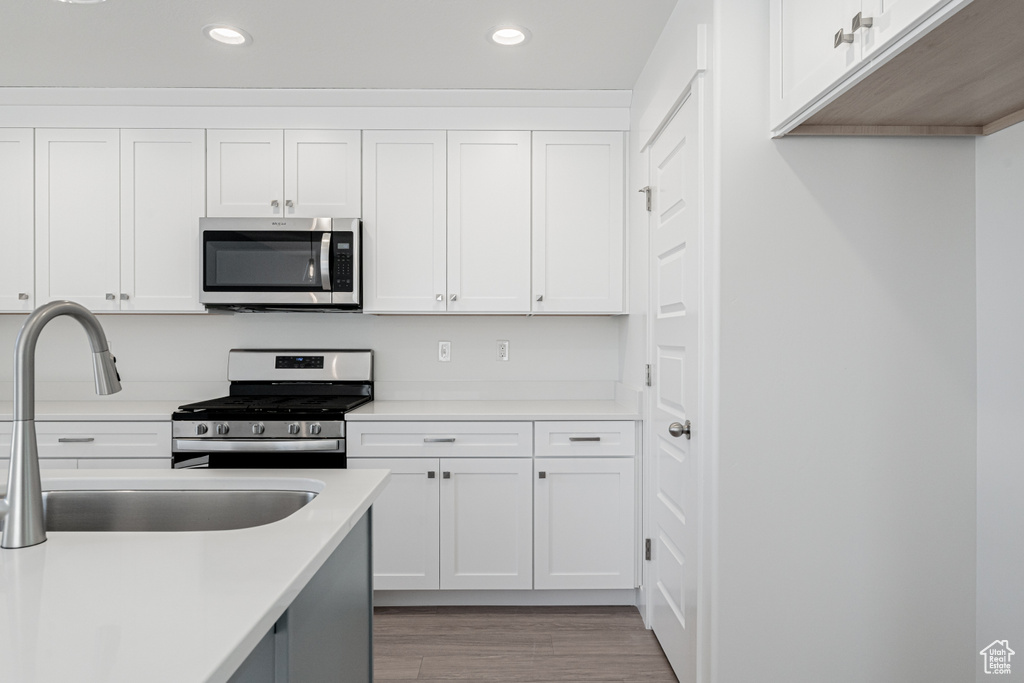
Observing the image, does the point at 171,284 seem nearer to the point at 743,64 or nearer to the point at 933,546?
the point at 743,64

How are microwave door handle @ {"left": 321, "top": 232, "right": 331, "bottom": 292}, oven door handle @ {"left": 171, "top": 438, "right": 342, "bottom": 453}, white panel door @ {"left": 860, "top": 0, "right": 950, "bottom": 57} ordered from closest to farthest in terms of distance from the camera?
white panel door @ {"left": 860, "top": 0, "right": 950, "bottom": 57} < oven door handle @ {"left": 171, "top": 438, "right": 342, "bottom": 453} < microwave door handle @ {"left": 321, "top": 232, "right": 331, "bottom": 292}

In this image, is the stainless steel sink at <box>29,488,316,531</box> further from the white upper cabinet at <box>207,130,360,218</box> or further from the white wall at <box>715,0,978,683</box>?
the white upper cabinet at <box>207,130,360,218</box>

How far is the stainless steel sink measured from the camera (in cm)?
131

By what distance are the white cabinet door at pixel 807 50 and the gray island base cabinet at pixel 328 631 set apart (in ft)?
4.75

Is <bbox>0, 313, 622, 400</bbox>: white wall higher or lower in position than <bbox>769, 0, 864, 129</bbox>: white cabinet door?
lower

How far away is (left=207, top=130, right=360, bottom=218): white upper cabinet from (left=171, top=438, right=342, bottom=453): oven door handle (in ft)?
3.53

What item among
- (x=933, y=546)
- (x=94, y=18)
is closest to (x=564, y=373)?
(x=933, y=546)

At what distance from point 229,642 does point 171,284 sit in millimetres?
2727

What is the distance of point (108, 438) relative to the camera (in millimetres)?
2676

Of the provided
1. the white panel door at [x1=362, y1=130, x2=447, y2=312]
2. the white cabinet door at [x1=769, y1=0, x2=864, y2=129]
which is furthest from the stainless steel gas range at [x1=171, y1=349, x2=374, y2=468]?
the white cabinet door at [x1=769, y1=0, x2=864, y2=129]

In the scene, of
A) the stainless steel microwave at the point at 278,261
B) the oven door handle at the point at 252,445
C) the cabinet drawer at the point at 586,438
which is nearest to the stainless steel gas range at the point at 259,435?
the oven door handle at the point at 252,445

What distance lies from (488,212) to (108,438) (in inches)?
76.8

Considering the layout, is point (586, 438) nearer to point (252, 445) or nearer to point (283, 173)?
point (252, 445)

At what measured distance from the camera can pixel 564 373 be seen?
328 cm
